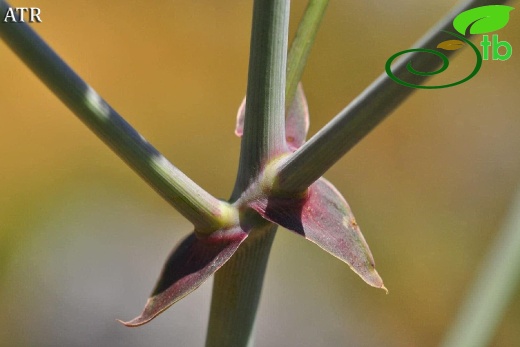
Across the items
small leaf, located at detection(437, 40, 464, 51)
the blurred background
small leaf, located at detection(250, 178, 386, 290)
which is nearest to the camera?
small leaf, located at detection(437, 40, 464, 51)

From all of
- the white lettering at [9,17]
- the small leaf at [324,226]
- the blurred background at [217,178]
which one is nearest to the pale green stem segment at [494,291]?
the small leaf at [324,226]

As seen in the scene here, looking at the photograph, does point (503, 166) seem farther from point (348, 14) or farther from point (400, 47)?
point (348, 14)

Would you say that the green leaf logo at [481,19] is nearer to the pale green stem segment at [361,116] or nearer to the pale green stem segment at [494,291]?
the pale green stem segment at [361,116]

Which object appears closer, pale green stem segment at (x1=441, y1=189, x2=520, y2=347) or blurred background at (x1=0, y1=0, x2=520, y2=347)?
pale green stem segment at (x1=441, y1=189, x2=520, y2=347)

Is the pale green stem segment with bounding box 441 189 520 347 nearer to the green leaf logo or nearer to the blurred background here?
the green leaf logo

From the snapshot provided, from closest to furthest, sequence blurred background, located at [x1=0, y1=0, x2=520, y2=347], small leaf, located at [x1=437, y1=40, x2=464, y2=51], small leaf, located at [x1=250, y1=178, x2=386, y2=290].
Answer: small leaf, located at [x1=437, y1=40, x2=464, y2=51], small leaf, located at [x1=250, y1=178, x2=386, y2=290], blurred background, located at [x1=0, y1=0, x2=520, y2=347]

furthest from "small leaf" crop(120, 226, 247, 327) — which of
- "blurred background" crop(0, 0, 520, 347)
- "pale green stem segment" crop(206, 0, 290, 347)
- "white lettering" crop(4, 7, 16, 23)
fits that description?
"blurred background" crop(0, 0, 520, 347)

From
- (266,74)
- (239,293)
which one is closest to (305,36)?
(266,74)
